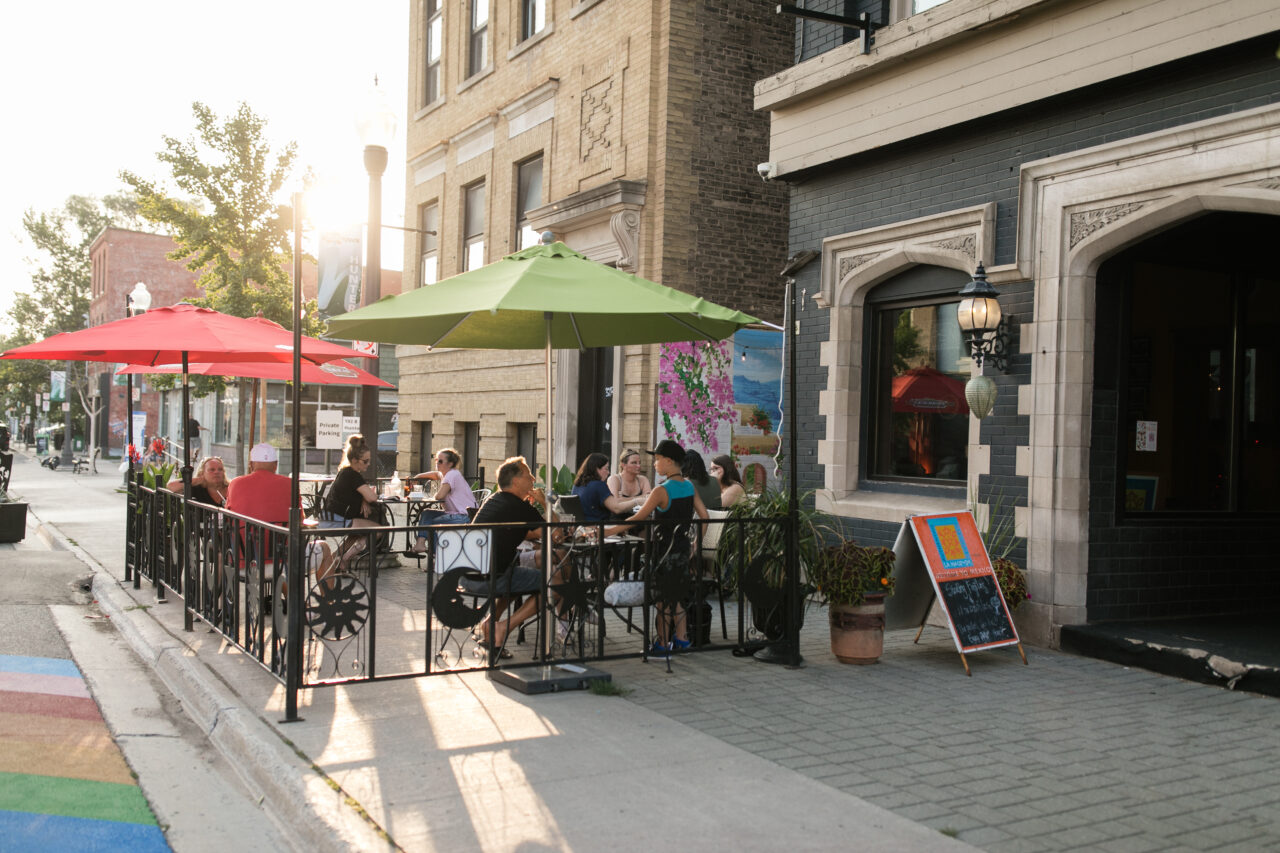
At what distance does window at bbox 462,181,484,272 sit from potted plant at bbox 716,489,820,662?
1213cm

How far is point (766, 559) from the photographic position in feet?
24.2

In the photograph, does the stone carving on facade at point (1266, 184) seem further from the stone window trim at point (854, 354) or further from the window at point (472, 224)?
the window at point (472, 224)

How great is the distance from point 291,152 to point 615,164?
1377 cm

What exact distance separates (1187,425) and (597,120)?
913cm

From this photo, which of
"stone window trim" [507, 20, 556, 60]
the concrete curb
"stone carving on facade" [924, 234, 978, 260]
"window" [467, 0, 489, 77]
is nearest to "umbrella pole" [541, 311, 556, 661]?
the concrete curb

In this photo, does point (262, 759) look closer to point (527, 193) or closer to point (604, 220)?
point (604, 220)

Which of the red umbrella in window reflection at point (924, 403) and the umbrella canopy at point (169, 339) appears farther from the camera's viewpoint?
the red umbrella in window reflection at point (924, 403)

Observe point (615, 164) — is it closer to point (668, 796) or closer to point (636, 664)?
point (636, 664)

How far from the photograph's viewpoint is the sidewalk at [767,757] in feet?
13.9

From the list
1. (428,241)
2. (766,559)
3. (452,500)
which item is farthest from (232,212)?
(766,559)

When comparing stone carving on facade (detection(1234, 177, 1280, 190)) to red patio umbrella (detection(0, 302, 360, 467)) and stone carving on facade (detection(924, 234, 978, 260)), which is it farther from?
red patio umbrella (detection(0, 302, 360, 467))

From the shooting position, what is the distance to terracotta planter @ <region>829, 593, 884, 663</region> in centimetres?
738

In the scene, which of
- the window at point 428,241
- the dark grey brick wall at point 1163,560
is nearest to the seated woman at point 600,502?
the dark grey brick wall at point 1163,560

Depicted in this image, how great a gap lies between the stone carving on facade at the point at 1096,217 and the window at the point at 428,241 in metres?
14.1
